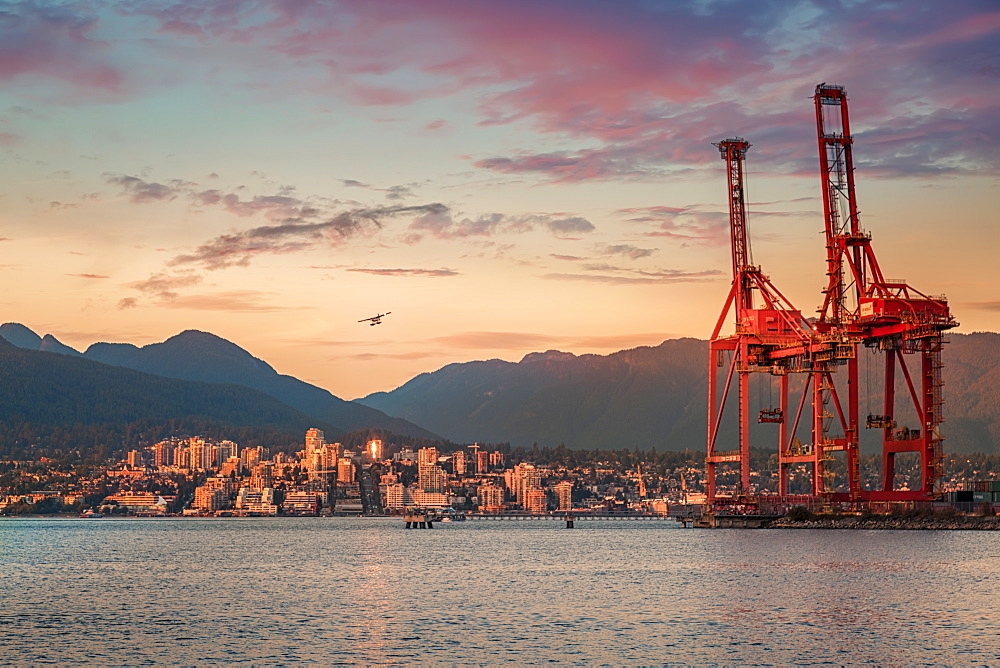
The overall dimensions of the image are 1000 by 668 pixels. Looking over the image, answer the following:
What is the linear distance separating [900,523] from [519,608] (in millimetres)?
75873

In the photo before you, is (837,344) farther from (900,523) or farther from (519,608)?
(519,608)

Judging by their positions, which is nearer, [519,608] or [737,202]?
[519,608]

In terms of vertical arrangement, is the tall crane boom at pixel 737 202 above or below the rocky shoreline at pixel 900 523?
above

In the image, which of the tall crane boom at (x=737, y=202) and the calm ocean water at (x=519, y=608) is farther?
the tall crane boom at (x=737, y=202)

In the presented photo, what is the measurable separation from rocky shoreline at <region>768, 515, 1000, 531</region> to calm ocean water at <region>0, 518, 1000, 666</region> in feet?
81.1

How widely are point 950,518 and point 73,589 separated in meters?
82.4

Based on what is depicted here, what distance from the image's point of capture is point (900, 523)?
4648 inches

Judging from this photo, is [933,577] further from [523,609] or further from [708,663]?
[708,663]

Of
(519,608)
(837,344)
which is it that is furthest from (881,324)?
(519,608)

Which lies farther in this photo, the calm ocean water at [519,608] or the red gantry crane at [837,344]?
the red gantry crane at [837,344]

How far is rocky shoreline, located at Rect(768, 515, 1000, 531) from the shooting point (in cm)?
11569

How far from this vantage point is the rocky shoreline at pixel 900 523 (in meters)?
116

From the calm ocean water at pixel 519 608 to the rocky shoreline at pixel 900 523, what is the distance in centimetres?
2471

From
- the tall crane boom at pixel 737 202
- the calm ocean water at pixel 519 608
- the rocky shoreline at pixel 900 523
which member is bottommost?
the calm ocean water at pixel 519 608
